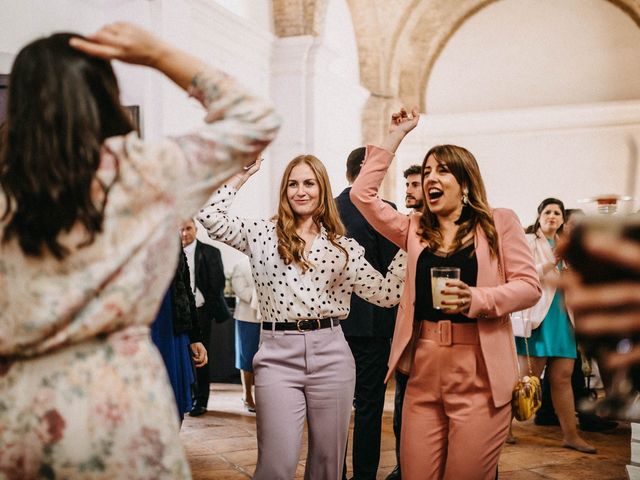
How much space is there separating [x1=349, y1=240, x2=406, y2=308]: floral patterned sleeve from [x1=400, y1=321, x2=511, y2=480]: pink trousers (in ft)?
1.29

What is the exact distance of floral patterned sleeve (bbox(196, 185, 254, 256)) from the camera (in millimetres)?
3021

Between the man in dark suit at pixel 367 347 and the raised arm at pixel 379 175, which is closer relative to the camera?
the raised arm at pixel 379 175

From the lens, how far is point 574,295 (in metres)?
1.01

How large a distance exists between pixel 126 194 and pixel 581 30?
12.5 meters

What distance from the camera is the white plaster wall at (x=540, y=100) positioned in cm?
1212

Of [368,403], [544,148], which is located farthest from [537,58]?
[368,403]

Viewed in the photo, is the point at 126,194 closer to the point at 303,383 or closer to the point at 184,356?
the point at 303,383

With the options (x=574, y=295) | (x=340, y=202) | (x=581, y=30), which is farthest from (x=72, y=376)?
(x=581, y=30)

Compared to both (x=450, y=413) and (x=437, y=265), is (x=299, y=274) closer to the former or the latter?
(x=437, y=265)

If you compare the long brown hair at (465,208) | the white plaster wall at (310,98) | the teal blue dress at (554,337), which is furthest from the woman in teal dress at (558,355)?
the white plaster wall at (310,98)

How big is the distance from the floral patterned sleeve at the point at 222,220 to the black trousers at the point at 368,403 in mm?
1514

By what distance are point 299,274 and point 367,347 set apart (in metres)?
1.47

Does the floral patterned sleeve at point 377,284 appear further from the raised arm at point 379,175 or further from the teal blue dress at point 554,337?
the teal blue dress at point 554,337

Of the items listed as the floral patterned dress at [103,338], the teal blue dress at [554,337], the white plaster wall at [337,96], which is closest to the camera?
the floral patterned dress at [103,338]
